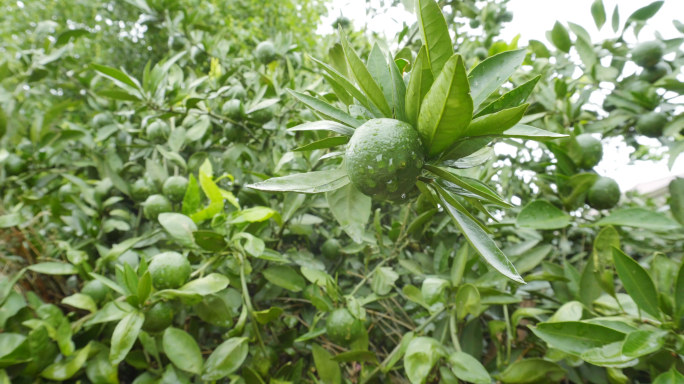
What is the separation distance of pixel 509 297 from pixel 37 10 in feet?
13.7

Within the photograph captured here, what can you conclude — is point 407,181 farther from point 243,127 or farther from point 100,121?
point 100,121

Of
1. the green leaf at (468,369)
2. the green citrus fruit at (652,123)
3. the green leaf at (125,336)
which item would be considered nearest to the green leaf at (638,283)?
the green leaf at (468,369)

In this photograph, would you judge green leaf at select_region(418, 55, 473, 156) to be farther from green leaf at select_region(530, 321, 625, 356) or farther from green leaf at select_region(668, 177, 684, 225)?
green leaf at select_region(668, 177, 684, 225)

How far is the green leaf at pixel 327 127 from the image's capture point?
2.07 feet

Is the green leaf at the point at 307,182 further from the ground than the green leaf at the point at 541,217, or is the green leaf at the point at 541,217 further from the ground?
the green leaf at the point at 307,182

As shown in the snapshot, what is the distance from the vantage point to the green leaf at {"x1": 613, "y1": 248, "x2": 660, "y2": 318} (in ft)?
2.66

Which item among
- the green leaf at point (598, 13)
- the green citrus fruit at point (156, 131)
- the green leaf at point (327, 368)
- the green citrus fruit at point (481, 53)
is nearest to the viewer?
the green leaf at point (327, 368)

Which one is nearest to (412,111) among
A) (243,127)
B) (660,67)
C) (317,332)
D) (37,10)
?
(317,332)

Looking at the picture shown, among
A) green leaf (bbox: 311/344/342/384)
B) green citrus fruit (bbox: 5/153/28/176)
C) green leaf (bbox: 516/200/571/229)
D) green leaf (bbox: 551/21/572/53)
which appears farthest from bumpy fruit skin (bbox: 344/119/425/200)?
green citrus fruit (bbox: 5/153/28/176)

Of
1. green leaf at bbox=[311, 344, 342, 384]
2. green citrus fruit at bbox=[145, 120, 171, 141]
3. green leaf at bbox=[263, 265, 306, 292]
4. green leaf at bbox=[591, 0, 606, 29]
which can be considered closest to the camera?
green leaf at bbox=[311, 344, 342, 384]

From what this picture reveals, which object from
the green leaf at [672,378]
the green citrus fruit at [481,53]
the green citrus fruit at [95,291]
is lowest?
the green leaf at [672,378]

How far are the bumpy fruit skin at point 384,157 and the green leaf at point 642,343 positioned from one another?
527 mm

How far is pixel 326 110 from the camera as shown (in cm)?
68

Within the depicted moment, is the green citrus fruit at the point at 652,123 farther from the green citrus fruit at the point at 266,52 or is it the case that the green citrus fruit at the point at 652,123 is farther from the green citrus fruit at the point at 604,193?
A: the green citrus fruit at the point at 266,52
